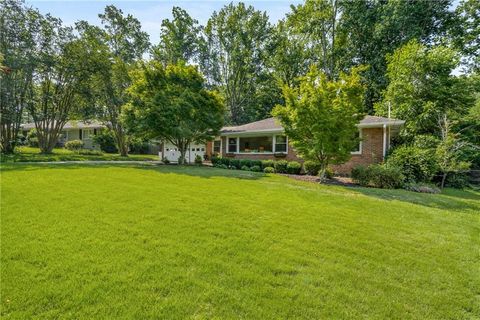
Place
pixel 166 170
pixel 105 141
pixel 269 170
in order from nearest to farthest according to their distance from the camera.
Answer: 1. pixel 166 170
2. pixel 269 170
3. pixel 105 141

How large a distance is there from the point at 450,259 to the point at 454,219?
122 inches

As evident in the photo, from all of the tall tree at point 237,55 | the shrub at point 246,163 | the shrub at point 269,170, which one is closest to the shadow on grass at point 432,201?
the shrub at point 269,170

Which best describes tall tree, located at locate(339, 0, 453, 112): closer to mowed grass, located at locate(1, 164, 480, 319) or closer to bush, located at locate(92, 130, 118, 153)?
mowed grass, located at locate(1, 164, 480, 319)

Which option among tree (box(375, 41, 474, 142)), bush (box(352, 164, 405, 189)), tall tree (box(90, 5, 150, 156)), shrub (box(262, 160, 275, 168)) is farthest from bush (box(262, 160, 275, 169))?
tall tree (box(90, 5, 150, 156))

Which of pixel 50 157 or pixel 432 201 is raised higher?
pixel 50 157

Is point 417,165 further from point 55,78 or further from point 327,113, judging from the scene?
point 55,78

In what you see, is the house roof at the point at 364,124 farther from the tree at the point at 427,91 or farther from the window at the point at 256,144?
the tree at the point at 427,91

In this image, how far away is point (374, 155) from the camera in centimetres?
1458

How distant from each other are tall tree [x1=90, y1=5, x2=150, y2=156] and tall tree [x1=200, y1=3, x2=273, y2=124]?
31.2 feet

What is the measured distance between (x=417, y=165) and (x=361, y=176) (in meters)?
3.13

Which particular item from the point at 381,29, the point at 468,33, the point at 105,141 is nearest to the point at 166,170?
the point at 105,141

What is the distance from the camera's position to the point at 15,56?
18.2m

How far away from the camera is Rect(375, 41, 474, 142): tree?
55.0 feet

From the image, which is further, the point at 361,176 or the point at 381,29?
the point at 381,29
